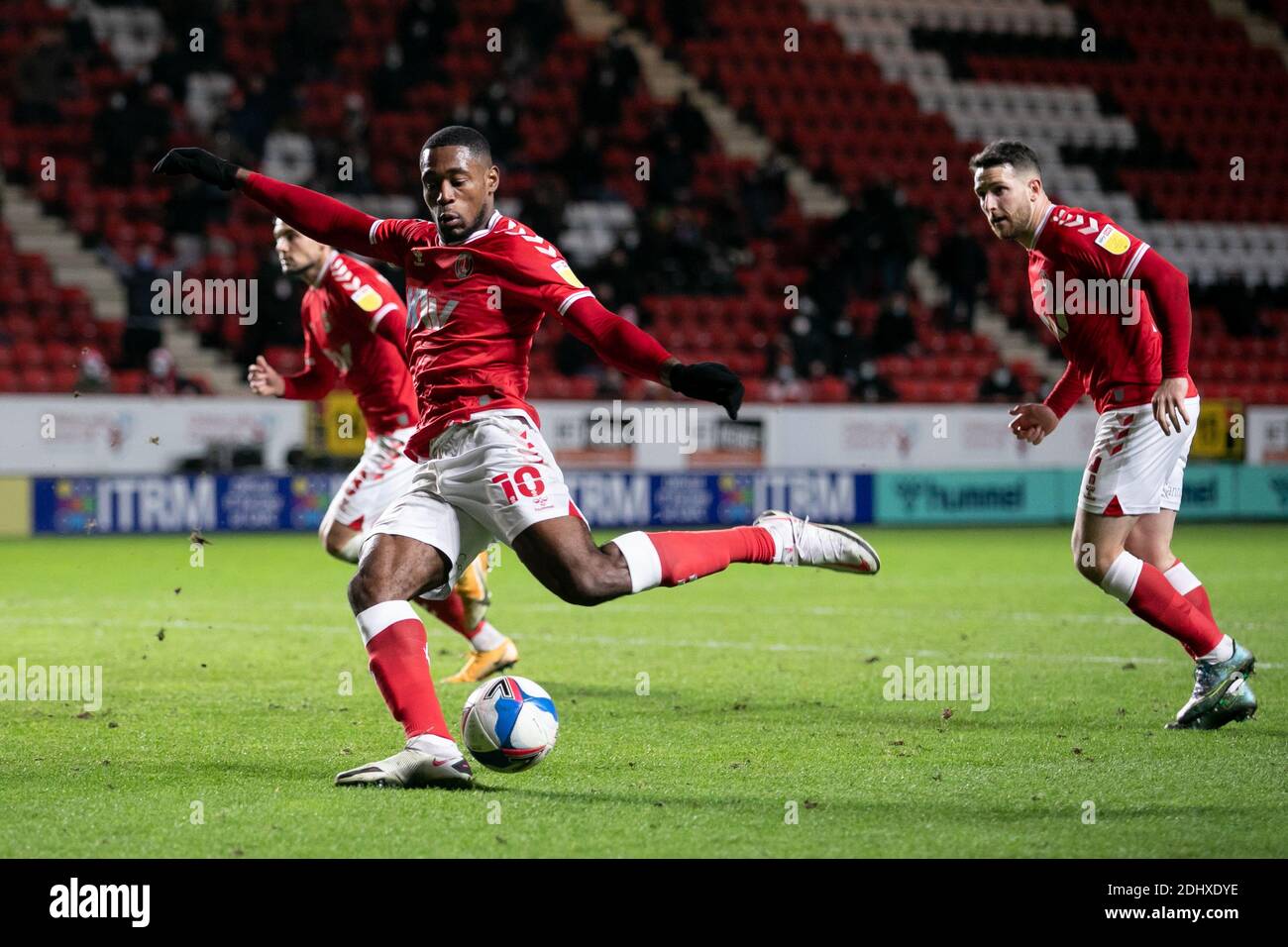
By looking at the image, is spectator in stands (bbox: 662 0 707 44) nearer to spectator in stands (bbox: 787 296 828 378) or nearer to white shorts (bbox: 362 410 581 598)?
spectator in stands (bbox: 787 296 828 378)

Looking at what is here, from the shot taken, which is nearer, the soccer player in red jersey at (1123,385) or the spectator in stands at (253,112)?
the soccer player in red jersey at (1123,385)

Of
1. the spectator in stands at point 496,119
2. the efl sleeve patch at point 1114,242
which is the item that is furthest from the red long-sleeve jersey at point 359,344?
the spectator in stands at point 496,119

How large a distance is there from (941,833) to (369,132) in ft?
68.1

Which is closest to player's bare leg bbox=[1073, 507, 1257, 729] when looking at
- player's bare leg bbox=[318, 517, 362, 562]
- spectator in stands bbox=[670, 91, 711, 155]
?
player's bare leg bbox=[318, 517, 362, 562]

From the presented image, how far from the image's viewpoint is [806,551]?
19.5ft

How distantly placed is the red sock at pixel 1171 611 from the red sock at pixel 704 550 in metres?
1.68

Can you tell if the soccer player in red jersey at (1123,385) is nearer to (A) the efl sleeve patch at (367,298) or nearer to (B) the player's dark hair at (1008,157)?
(B) the player's dark hair at (1008,157)

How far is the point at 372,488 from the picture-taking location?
8078mm

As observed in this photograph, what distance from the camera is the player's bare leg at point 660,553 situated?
5.43m

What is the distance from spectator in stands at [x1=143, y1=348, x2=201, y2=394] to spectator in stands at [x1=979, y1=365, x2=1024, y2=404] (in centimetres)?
1059

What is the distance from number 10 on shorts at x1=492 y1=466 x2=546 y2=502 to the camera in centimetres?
544

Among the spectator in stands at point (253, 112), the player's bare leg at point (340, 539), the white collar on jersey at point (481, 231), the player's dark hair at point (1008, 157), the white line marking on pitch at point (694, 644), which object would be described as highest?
the spectator in stands at point (253, 112)

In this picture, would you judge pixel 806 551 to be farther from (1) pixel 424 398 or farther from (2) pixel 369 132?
(2) pixel 369 132
